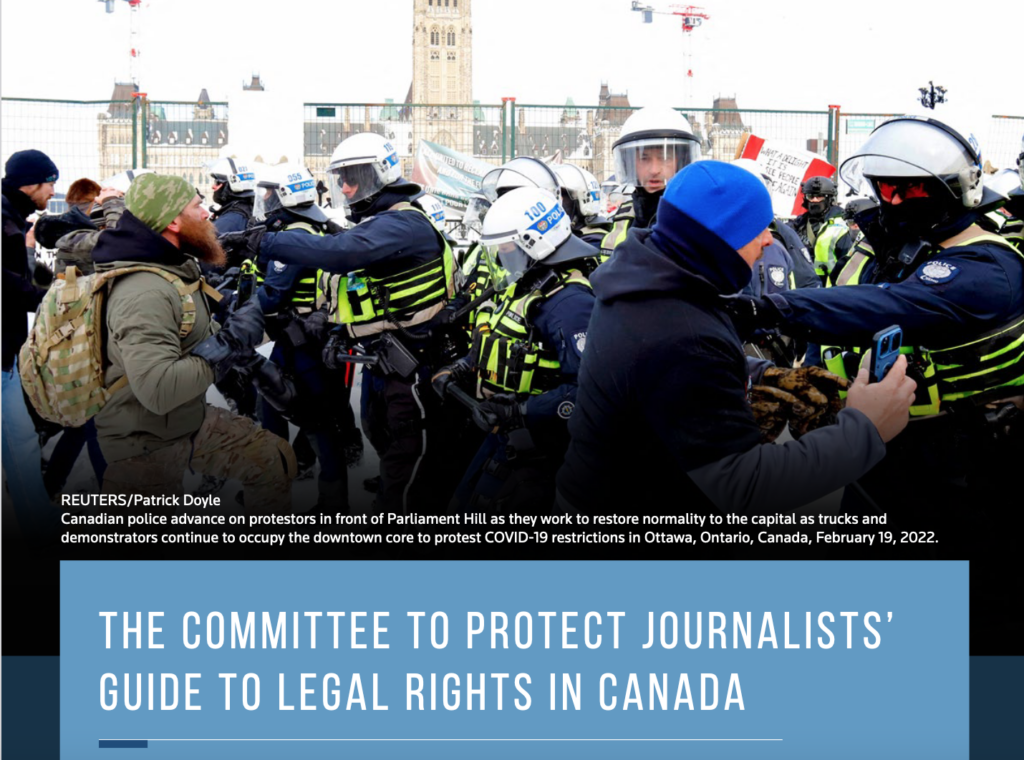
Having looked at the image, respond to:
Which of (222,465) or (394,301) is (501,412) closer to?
(222,465)

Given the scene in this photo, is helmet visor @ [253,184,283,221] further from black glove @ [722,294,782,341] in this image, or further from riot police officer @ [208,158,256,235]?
→ black glove @ [722,294,782,341]

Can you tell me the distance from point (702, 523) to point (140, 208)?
2321 millimetres

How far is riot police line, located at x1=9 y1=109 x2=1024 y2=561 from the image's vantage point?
85.4 inches

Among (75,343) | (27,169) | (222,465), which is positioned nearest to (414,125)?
(27,169)

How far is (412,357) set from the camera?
→ 521cm

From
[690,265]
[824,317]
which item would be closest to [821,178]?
[824,317]

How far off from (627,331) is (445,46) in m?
91.4

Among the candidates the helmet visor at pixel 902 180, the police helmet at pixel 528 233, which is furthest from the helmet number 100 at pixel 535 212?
the helmet visor at pixel 902 180

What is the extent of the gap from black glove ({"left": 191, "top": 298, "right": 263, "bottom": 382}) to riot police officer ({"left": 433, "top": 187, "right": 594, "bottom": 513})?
0.91 metres

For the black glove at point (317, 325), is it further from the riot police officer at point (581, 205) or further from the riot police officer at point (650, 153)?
the riot police officer at point (650, 153)

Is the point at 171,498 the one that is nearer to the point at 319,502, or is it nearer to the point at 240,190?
the point at 319,502

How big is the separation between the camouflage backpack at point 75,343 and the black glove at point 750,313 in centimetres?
211

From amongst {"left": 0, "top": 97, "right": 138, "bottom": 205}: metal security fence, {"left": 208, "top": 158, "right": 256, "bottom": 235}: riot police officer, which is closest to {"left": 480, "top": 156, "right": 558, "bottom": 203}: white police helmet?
{"left": 208, "top": 158, "right": 256, "bottom": 235}: riot police officer

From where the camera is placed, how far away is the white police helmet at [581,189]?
6.00 metres
